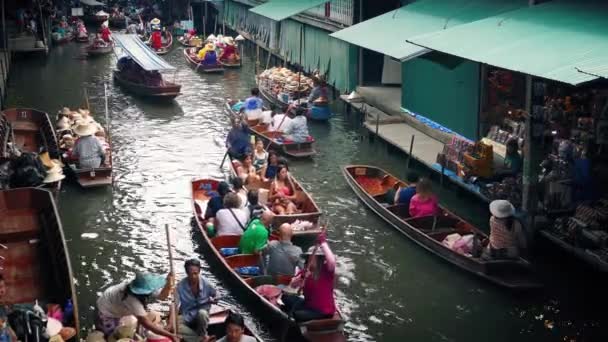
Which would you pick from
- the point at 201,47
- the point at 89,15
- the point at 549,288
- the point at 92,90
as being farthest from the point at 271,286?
the point at 89,15

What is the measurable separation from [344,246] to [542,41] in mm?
5019

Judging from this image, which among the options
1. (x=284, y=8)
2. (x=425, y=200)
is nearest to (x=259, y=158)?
(x=425, y=200)

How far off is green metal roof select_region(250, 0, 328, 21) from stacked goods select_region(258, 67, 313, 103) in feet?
6.36

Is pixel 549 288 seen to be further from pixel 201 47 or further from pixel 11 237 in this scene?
pixel 201 47

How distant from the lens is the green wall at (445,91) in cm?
1777

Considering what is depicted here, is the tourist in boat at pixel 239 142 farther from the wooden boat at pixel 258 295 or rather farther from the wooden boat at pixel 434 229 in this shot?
the wooden boat at pixel 258 295

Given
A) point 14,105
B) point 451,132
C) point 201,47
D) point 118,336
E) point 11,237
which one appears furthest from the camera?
point 201,47

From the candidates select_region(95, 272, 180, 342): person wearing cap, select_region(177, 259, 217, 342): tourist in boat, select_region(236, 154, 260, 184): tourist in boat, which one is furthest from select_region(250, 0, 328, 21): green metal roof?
select_region(95, 272, 180, 342): person wearing cap

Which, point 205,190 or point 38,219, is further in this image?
point 205,190

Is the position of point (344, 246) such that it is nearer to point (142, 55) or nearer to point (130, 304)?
point (130, 304)

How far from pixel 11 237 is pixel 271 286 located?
5.02 m

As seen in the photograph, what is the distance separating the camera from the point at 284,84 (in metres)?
26.0

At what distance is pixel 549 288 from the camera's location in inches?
499

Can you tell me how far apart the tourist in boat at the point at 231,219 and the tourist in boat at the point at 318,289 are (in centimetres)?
316
